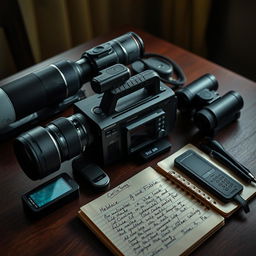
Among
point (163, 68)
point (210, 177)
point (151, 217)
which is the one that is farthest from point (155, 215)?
point (163, 68)

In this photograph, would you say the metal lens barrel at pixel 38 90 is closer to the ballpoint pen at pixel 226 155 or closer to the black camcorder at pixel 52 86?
the black camcorder at pixel 52 86

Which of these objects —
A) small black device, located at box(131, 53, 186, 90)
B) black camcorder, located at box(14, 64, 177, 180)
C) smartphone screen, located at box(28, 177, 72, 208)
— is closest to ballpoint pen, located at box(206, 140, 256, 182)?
black camcorder, located at box(14, 64, 177, 180)

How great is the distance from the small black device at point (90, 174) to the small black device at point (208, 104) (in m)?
0.27

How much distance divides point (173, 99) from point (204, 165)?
0.53 ft

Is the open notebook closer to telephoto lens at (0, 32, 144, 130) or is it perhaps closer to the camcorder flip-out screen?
the camcorder flip-out screen

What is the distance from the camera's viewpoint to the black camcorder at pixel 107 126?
2.70 feet

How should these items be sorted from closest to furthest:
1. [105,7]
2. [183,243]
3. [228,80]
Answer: [183,243] < [228,80] < [105,7]

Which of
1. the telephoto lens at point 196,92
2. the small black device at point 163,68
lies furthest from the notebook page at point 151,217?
the small black device at point 163,68

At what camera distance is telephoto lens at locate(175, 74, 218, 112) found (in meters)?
1.03

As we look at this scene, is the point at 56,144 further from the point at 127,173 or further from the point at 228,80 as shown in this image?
the point at 228,80

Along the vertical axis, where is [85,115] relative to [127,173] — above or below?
above

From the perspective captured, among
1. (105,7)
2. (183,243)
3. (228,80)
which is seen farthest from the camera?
(105,7)

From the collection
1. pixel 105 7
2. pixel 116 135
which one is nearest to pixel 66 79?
pixel 116 135

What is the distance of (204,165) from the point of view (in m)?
0.92
